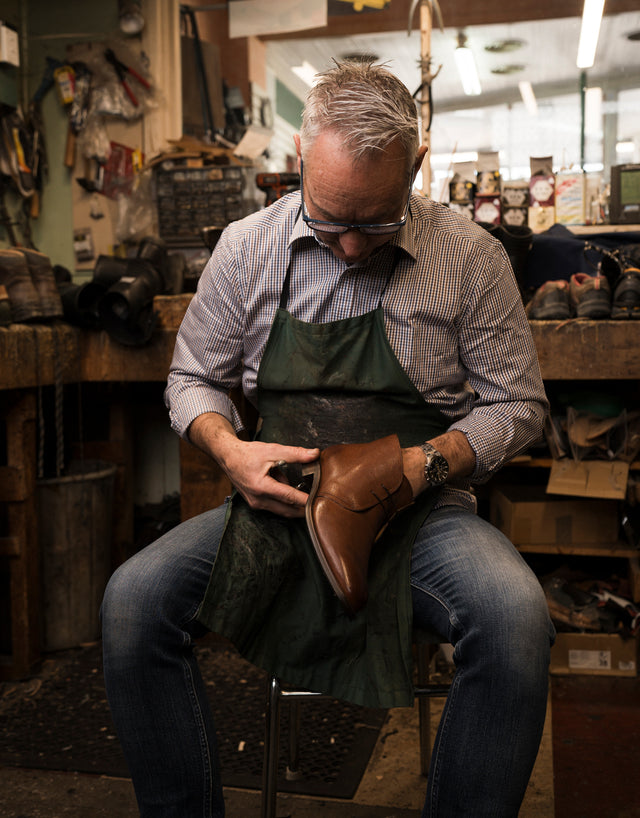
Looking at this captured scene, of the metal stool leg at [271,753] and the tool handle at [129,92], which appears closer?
the metal stool leg at [271,753]

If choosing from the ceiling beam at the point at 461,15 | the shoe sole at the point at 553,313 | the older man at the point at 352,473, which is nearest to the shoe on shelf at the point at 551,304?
the shoe sole at the point at 553,313

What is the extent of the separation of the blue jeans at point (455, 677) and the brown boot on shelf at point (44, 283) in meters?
1.30

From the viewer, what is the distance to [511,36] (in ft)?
14.4

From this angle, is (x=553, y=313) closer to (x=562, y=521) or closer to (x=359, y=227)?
(x=562, y=521)

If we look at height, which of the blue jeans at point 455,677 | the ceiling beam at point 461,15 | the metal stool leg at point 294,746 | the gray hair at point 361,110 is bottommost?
the metal stool leg at point 294,746

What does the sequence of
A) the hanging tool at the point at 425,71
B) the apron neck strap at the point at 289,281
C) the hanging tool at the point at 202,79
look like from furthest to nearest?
the hanging tool at the point at 202,79
the hanging tool at the point at 425,71
the apron neck strap at the point at 289,281

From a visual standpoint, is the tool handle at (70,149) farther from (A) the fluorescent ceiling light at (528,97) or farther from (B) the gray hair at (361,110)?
(B) the gray hair at (361,110)

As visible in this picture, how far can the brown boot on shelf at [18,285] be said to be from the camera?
230cm

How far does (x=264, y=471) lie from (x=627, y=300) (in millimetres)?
1348

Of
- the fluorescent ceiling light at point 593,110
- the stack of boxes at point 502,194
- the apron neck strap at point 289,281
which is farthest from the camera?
the fluorescent ceiling light at point 593,110

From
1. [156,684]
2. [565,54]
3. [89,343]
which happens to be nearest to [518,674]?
[156,684]

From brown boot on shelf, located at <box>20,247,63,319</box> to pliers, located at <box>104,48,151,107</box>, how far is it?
1367 millimetres

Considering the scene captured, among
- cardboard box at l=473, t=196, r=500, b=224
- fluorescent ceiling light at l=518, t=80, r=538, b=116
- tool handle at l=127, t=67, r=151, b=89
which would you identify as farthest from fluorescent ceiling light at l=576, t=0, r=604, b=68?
tool handle at l=127, t=67, r=151, b=89

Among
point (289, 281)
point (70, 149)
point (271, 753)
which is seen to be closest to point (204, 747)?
point (271, 753)
